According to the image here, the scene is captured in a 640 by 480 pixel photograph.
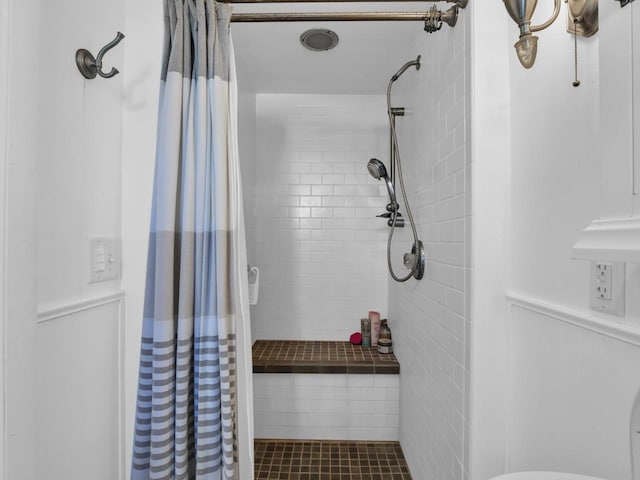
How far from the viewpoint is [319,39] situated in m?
1.84

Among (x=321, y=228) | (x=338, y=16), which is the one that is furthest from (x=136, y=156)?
(x=321, y=228)

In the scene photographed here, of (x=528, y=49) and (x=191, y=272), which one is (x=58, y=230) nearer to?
(x=191, y=272)

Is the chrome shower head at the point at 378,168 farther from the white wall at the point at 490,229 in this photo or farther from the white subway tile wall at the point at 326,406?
the white subway tile wall at the point at 326,406

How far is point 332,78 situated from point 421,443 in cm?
Result: 223

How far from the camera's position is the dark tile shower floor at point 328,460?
5.86 feet

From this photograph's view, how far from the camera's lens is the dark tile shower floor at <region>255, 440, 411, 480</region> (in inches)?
70.3

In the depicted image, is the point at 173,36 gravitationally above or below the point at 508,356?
above

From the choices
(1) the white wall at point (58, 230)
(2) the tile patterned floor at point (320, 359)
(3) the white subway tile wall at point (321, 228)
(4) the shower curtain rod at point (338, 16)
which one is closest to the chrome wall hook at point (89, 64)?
(1) the white wall at point (58, 230)

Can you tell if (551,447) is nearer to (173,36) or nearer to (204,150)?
(204,150)

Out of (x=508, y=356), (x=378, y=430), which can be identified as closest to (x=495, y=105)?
(x=508, y=356)

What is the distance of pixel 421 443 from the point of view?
1566 millimetres

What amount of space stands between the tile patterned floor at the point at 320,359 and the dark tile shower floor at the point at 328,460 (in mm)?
441

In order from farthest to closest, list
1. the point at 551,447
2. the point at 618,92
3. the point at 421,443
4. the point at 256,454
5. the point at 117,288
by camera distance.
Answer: the point at 256,454
the point at 421,443
the point at 117,288
the point at 551,447
the point at 618,92

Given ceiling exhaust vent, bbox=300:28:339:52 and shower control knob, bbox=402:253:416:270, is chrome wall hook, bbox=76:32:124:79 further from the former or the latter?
shower control knob, bbox=402:253:416:270
